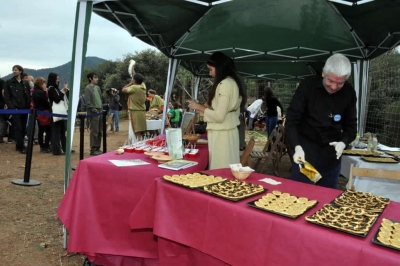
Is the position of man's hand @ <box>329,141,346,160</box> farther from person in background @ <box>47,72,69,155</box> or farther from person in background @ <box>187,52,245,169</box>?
person in background @ <box>47,72,69,155</box>

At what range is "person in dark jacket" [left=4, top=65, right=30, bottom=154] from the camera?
6.26 m

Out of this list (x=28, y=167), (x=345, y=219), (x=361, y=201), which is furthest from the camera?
(x=28, y=167)

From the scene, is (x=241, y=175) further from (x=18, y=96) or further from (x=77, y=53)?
(x=18, y=96)

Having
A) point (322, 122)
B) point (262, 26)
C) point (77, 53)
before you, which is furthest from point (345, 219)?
point (262, 26)

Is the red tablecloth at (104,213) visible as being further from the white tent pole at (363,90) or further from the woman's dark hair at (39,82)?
the woman's dark hair at (39,82)

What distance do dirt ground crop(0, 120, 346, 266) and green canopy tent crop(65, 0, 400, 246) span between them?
612mm

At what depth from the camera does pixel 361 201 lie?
1525 millimetres

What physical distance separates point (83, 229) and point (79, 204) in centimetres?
17

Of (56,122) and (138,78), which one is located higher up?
(138,78)

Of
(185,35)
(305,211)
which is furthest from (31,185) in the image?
(305,211)

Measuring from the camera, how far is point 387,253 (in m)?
0.99

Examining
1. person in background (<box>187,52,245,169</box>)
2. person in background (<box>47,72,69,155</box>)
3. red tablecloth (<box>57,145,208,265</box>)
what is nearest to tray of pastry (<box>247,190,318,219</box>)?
red tablecloth (<box>57,145,208,265</box>)

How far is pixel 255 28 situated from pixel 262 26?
12cm

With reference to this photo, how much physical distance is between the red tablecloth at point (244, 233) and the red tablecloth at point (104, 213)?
13.7 inches
